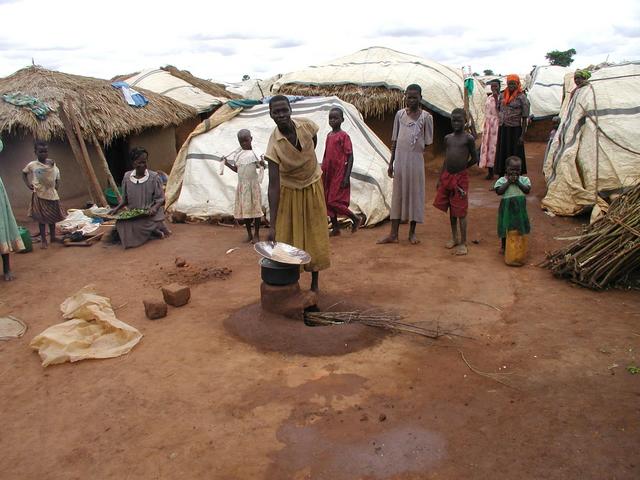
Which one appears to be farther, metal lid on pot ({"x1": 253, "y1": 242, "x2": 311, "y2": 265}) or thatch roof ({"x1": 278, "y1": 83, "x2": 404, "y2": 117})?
thatch roof ({"x1": 278, "y1": 83, "x2": 404, "y2": 117})

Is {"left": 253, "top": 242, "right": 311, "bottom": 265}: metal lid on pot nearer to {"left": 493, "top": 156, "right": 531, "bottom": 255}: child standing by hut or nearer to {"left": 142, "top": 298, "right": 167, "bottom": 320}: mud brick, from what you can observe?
{"left": 142, "top": 298, "right": 167, "bottom": 320}: mud brick

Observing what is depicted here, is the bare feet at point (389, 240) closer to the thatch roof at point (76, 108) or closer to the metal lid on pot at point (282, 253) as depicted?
the metal lid on pot at point (282, 253)

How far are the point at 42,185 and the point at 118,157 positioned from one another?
454cm

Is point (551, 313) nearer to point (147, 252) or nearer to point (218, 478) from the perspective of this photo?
point (218, 478)

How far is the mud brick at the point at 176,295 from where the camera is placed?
4410mm

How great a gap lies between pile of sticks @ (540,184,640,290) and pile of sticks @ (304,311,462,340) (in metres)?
1.52

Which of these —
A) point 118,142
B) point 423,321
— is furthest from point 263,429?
point 118,142

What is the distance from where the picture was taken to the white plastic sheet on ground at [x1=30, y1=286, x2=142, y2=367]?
11.7ft

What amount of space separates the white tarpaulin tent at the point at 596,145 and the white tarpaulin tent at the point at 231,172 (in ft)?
7.29

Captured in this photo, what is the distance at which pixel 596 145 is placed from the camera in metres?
6.54

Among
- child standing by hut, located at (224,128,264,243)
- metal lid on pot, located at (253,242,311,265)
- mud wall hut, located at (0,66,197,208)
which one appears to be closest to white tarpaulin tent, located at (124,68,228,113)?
mud wall hut, located at (0,66,197,208)

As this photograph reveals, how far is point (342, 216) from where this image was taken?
272 inches

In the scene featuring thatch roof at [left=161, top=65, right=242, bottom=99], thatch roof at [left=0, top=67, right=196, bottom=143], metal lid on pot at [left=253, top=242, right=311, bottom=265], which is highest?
thatch roof at [left=161, top=65, right=242, bottom=99]

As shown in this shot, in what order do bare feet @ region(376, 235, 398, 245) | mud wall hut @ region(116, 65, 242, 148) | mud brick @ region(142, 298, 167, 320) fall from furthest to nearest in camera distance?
mud wall hut @ region(116, 65, 242, 148)
bare feet @ region(376, 235, 398, 245)
mud brick @ region(142, 298, 167, 320)
